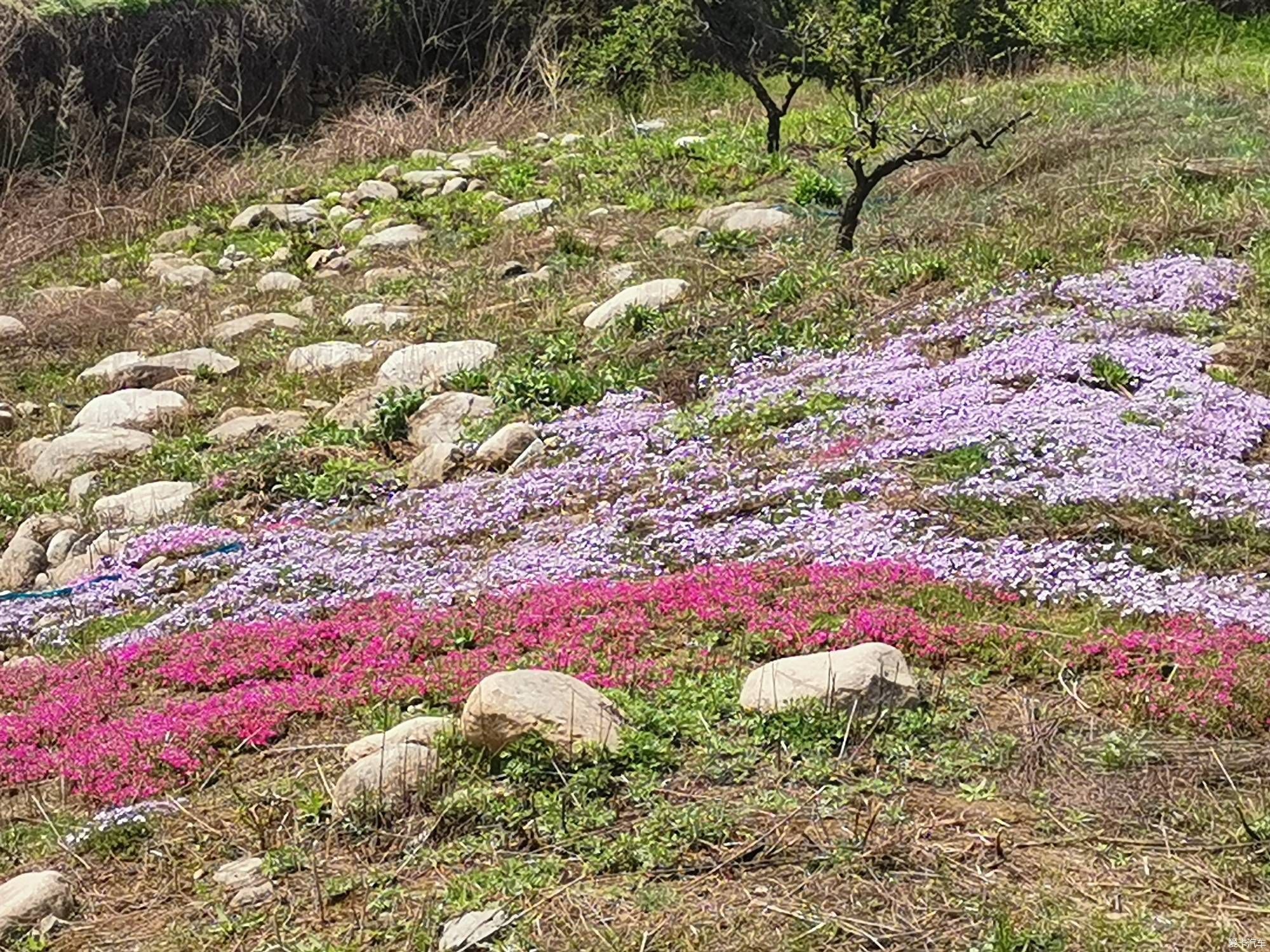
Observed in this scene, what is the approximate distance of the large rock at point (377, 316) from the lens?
10.6m

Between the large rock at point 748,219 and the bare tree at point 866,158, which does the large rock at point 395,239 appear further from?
the bare tree at point 866,158

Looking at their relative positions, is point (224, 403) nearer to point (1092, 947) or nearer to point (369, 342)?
point (369, 342)

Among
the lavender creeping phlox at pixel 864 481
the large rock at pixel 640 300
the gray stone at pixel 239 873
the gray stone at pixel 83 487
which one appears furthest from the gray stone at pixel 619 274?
the gray stone at pixel 239 873

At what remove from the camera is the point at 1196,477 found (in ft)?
18.5

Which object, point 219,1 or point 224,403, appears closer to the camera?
point 224,403

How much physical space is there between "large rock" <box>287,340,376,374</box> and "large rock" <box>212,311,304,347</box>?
81cm

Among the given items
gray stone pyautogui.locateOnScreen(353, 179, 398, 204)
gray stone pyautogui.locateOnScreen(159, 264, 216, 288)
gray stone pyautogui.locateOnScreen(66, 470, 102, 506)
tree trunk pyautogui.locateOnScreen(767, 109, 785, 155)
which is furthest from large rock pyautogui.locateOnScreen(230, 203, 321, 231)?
gray stone pyautogui.locateOnScreen(66, 470, 102, 506)

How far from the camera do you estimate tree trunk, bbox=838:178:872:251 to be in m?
9.53

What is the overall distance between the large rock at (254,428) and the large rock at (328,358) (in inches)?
35.4

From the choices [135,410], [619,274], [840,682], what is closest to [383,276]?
[619,274]

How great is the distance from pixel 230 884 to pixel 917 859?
6.00 feet

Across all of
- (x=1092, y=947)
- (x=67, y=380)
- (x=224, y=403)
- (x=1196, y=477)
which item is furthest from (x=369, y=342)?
(x=1092, y=947)

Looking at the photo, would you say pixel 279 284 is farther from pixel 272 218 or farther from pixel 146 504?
pixel 146 504

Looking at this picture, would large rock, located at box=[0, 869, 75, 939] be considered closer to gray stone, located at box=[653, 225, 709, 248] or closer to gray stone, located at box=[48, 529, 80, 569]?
gray stone, located at box=[48, 529, 80, 569]
